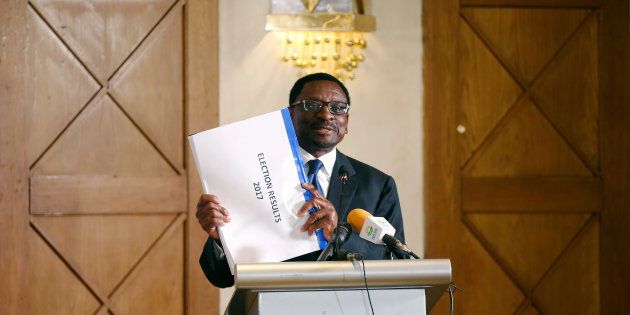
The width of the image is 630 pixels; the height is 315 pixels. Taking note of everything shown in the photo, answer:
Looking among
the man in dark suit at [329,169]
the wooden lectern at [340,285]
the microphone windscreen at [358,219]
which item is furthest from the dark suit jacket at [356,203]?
the wooden lectern at [340,285]

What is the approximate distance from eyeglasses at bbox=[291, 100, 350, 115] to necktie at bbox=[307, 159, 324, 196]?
0.16 metres

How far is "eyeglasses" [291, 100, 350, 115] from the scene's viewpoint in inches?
113

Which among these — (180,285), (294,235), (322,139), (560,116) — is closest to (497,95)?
(560,116)

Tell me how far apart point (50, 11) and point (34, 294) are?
54.4 inches

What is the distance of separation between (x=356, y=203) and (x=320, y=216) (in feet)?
1.17

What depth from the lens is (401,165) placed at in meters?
4.82

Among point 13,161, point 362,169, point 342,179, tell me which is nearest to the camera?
point 342,179

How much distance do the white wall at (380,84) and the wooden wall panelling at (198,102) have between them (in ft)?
0.35

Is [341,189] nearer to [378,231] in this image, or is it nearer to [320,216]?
[320,216]

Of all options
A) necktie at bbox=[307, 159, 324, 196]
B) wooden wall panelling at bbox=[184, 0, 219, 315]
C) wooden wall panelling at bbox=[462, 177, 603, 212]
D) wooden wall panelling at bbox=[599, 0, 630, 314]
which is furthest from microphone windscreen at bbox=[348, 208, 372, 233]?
wooden wall panelling at bbox=[599, 0, 630, 314]

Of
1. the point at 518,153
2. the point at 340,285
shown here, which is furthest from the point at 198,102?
the point at 340,285

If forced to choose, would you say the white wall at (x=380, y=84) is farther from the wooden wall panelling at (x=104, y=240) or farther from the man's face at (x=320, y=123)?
the man's face at (x=320, y=123)

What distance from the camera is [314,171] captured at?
2826mm

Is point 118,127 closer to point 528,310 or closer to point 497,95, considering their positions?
point 497,95
